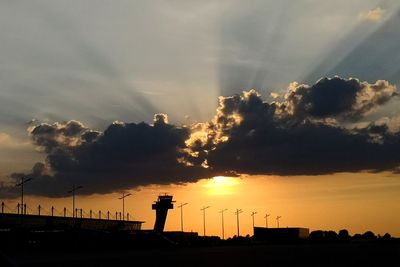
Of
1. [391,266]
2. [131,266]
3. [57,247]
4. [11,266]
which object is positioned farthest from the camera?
[57,247]

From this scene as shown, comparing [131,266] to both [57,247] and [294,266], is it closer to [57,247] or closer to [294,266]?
[294,266]

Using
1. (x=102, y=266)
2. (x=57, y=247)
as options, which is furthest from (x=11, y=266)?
(x=57, y=247)

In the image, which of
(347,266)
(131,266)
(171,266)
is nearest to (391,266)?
(347,266)

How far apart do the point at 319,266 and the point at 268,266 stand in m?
6.23

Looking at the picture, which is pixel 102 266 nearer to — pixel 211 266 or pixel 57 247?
pixel 211 266

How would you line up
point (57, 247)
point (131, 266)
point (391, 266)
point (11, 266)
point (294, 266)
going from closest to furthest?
point (11, 266) < point (391, 266) < point (294, 266) < point (131, 266) < point (57, 247)

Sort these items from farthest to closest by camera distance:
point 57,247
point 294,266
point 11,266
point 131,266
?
1. point 57,247
2. point 131,266
3. point 294,266
4. point 11,266

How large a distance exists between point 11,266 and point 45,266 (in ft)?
192

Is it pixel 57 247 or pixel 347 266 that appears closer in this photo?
pixel 347 266

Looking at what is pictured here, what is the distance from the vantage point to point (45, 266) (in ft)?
271

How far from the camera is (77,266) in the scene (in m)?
81.2

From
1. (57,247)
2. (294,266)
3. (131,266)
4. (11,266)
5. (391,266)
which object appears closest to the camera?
(11,266)

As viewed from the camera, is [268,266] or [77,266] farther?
[77,266]

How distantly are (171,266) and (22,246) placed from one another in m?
131
